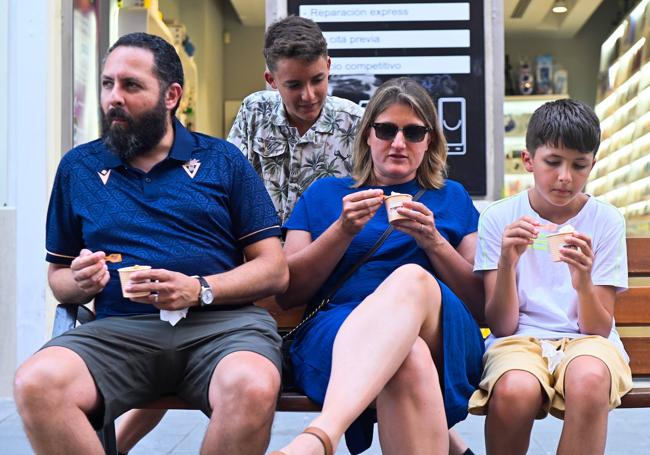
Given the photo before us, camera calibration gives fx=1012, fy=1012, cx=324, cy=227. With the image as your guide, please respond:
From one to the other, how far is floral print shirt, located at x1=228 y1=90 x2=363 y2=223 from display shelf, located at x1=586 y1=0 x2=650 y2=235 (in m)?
3.72

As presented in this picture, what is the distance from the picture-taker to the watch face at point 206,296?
2.96 metres

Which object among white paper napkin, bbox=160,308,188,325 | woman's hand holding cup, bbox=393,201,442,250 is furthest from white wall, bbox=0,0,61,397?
woman's hand holding cup, bbox=393,201,442,250

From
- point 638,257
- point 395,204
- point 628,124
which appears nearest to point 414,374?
point 395,204

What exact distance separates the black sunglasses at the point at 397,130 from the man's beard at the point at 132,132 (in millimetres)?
699

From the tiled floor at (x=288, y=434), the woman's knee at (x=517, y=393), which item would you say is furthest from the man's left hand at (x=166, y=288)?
the tiled floor at (x=288, y=434)

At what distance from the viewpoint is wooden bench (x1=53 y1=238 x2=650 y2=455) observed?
300cm

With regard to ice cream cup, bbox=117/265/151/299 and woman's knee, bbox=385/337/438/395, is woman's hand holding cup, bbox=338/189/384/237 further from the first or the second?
ice cream cup, bbox=117/265/151/299

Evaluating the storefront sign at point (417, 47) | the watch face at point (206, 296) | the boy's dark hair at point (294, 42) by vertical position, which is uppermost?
the storefront sign at point (417, 47)

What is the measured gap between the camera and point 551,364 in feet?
9.78

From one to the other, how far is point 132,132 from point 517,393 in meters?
1.41

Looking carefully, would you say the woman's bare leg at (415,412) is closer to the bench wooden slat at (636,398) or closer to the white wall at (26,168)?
the bench wooden slat at (636,398)

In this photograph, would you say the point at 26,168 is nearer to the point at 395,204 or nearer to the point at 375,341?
the point at 395,204

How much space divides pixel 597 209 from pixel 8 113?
13.1ft

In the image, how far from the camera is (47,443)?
265cm
